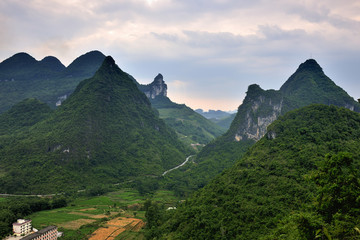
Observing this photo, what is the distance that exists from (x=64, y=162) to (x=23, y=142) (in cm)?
1841

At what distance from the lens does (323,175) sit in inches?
670

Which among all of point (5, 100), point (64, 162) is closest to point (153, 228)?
point (64, 162)

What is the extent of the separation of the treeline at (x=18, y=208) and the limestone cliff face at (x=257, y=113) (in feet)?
242

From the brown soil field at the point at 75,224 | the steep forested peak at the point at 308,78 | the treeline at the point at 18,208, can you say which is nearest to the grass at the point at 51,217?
the brown soil field at the point at 75,224

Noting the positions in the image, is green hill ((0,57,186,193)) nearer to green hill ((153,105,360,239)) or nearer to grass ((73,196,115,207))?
grass ((73,196,115,207))

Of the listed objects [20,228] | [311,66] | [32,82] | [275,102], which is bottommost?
[20,228]

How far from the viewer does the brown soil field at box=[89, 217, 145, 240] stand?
38.9 m

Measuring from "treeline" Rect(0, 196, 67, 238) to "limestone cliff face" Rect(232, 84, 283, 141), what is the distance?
7387cm

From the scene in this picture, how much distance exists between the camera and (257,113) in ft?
331

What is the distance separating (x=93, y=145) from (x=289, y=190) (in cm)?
7572

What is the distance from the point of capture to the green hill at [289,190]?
1550cm

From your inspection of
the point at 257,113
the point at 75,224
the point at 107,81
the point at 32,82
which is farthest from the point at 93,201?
the point at 32,82

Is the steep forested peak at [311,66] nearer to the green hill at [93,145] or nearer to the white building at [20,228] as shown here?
the green hill at [93,145]

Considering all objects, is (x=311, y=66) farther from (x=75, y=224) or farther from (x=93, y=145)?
(x=75, y=224)
